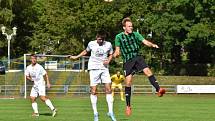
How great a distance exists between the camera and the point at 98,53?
17.9m

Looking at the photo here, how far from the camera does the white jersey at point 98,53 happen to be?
58.7 feet

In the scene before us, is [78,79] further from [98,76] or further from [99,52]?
[99,52]

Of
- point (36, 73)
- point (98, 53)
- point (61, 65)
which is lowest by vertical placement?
point (36, 73)

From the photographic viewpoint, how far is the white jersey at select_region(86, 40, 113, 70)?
17.9 m

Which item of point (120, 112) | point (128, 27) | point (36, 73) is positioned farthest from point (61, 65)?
point (128, 27)

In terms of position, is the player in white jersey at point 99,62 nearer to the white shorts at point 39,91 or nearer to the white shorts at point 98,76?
the white shorts at point 98,76

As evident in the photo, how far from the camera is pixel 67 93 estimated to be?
5200 centimetres

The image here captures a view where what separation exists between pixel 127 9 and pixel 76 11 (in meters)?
5.61

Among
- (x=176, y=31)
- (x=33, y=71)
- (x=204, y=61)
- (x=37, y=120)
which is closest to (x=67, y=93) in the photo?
(x=176, y=31)

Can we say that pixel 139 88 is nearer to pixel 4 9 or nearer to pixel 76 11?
pixel 76 11

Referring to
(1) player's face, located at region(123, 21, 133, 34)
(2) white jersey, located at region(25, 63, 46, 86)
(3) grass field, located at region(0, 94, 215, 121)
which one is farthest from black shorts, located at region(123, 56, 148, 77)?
(2) white jersey, located at region(25, 63, 46, 86)

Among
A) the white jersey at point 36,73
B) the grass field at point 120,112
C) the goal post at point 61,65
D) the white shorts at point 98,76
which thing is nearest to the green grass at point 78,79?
the goal post at point 61,65

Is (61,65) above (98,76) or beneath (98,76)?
above

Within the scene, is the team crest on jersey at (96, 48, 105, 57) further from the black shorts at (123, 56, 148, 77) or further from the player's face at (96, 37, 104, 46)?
the black shorts at (123, 56, 148, 77)
